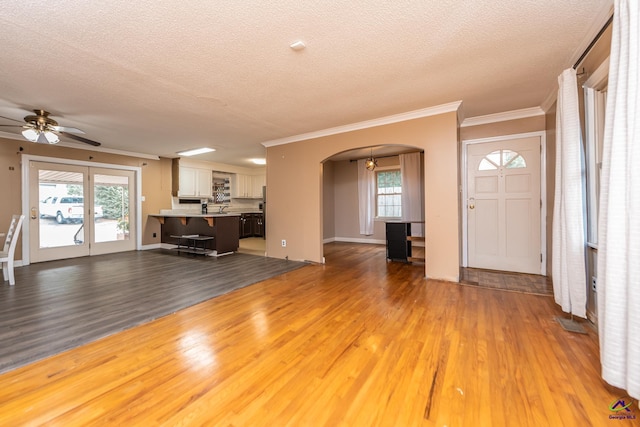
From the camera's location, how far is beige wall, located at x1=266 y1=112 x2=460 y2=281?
12.1 feet

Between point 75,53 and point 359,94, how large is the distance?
9.31ft

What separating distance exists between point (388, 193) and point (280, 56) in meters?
5.61

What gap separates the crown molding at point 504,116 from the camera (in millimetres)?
3850

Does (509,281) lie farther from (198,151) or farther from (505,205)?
(198,151)

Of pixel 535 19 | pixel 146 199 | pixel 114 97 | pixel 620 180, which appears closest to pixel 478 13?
pixel 535 19

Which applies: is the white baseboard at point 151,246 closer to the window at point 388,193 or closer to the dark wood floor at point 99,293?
the dark wood floor at point 99,293

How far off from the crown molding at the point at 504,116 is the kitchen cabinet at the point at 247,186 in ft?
22.5

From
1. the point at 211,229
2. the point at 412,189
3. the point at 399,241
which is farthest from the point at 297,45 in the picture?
the point at 412,189

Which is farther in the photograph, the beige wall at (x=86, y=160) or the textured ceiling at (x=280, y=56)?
the beige wall at (x=86, y=160)

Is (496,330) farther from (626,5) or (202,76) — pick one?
→ (202,76)

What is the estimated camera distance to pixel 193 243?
6301 mm

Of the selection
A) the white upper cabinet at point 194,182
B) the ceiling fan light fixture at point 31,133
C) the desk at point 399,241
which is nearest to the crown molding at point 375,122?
the desk at point 399,241

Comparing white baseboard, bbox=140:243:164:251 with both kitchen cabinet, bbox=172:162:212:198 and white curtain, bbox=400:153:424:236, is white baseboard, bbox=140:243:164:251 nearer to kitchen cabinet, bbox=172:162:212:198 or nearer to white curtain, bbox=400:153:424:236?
kitchen cabinet, bbox=172:162:212:198

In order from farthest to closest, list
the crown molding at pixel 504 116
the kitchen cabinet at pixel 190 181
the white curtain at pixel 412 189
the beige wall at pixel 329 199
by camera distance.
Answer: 1. the beige wall at pixel 329 199
2. the kitchen cabinet at pixel 190 181
3. the white curtain at pixel 412 189
4. the crown molding at pixel 504 116
